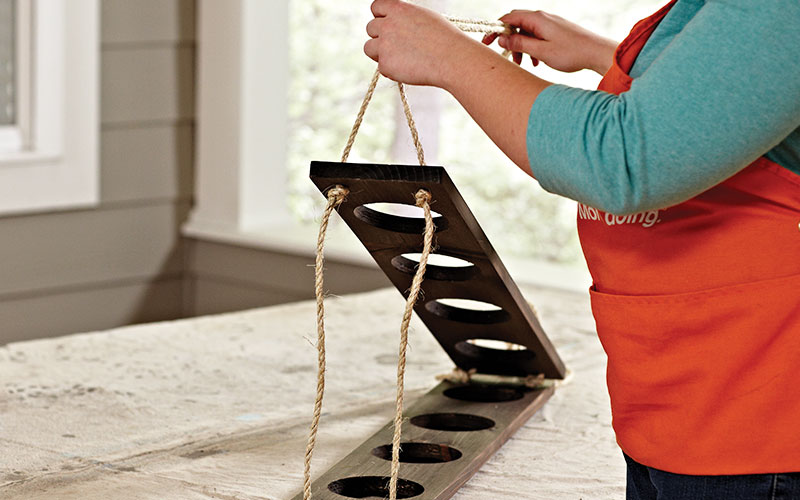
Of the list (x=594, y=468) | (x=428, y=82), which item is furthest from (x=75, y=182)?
(x=428, y=82)

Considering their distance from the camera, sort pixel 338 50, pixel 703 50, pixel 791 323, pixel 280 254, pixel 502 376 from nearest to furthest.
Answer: pixel 703 50 < pixel 791 323 < pixel 502 376 < pixel 280 254 < pixel 338 50

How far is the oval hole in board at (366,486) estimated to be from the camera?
1081mm

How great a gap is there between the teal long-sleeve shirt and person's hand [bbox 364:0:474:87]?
3.8 inches

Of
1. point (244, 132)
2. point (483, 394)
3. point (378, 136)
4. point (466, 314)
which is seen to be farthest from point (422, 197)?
point (378, 136)

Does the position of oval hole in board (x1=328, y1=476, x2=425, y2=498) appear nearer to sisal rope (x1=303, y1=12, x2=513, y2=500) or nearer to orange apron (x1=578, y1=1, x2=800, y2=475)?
sisal rope (x1=303, y1=12, x2=513, y2=500)

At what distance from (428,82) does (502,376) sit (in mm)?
741

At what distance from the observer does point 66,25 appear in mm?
2629

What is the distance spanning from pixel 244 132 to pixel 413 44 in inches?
83.8

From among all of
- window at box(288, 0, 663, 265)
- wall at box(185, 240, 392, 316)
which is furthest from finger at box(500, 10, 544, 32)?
window at box(288, 0, 663, 265)

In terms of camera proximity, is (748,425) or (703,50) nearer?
(703,50)

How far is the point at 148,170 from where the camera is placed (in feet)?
9.60

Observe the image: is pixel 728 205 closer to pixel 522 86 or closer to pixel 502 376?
pixel 522 86

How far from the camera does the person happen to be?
2.37 ft

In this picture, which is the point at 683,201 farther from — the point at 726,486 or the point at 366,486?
the point at 366,486
